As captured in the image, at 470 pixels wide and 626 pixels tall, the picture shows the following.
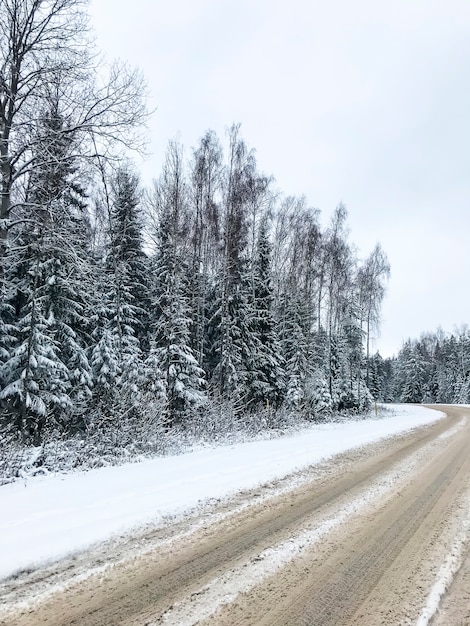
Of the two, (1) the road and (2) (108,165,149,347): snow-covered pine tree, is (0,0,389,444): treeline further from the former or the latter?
(1) the road

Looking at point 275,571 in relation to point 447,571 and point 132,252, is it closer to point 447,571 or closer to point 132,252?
point 447,571

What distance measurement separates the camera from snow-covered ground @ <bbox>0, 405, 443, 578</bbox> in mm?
4289

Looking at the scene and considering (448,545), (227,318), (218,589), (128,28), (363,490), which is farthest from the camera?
(227,318)

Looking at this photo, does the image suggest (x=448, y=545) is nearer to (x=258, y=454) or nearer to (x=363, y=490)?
(x=363, y=490)

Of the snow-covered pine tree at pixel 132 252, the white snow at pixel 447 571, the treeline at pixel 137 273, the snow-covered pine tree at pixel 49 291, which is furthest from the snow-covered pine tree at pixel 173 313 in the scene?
the white snow at pixel 447 571

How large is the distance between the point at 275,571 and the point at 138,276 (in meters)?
19.2

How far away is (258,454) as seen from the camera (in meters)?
10.3

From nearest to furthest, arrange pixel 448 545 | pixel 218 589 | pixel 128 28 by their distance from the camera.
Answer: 1. pixel 218 589
2. pixel 448 545
3. pixel 128 28

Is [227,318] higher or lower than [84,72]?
lower

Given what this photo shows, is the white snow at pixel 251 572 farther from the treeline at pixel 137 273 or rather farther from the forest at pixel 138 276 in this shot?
the treeline at pixel 137 273

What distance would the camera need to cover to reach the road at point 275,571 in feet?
9.77

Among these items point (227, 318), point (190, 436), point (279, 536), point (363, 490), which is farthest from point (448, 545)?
point (227, 318)

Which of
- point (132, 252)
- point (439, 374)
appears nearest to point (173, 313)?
Answer: point (132, 252)

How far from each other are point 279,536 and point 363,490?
109 inches
